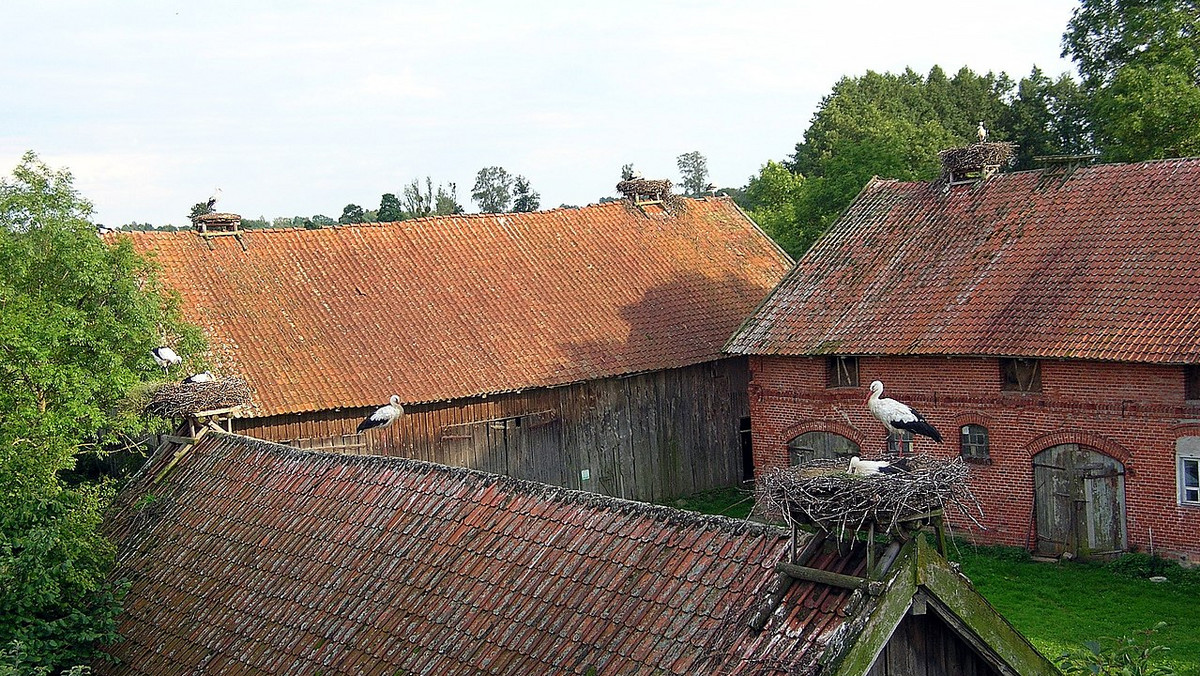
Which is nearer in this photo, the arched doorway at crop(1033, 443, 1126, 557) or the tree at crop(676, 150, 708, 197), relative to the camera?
the arched doorway at crop(1033, 443, 1126, 557)

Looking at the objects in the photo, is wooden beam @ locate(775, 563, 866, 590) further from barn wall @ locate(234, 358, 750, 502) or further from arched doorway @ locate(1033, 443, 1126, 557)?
barn wall @ locate(234, 358, 750, 502)

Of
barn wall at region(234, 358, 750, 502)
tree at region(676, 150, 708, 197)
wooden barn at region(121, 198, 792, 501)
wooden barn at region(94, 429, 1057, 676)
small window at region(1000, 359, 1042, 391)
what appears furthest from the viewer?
tree at region(676, 150, 708, 197)

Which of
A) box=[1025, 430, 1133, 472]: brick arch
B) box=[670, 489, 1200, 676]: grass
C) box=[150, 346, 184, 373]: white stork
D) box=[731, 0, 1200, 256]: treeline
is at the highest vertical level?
box=[731, 0, 1200, 256]: treeline

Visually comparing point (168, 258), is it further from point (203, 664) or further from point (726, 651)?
point (726, 651)

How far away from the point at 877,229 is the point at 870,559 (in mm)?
19884

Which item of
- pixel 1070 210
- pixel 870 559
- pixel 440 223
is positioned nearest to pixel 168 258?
pixel 440 223

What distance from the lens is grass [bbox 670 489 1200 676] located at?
669 inches

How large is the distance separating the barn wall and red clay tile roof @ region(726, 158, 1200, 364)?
2.75m

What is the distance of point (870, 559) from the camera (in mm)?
7352

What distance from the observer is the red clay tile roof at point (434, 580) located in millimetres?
8250

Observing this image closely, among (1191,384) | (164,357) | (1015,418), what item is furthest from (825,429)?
(164,357)

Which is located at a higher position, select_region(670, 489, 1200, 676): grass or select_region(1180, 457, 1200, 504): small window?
select_region(1180, 457, 1200, 504): small window

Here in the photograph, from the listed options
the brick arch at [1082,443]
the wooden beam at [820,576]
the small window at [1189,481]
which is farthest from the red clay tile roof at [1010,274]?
the wooden beam at [820,576]

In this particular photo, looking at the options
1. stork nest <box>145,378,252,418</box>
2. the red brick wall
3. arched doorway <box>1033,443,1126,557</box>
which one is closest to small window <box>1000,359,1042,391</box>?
the red brick wall
